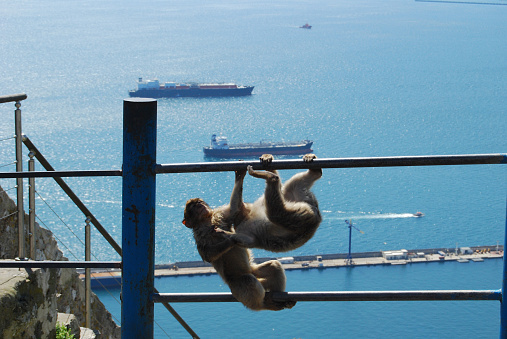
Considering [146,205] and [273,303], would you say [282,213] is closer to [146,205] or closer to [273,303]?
[273,303]

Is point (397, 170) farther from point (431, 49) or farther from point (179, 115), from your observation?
point (431, 49)

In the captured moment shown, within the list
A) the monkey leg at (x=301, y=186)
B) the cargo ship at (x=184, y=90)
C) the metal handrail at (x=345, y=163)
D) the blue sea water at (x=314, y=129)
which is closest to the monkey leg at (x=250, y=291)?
the monkey leg at (x=301, y=186)

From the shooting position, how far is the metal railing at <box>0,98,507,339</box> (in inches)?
55.9

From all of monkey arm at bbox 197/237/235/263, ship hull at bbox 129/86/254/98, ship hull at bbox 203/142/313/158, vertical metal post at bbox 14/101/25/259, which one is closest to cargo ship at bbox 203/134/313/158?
ship hull at bbox 203/142/313/158

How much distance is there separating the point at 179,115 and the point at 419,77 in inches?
993

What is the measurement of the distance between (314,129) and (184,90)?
489 inches

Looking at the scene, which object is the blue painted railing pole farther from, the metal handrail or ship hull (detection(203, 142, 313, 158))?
ship hull (detection(203, 142, 313, 158))

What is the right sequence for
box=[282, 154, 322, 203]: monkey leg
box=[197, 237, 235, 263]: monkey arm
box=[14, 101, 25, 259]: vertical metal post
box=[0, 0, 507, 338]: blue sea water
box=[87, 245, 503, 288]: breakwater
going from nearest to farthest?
box=[197, 237, 235, 263]: monkey arm < box=[282, 154, 322, 203]: monkey leg < box=[14, 101, 25, 259]: vertical metal post < box=[0, 0, 507, 338]: blue sea water < box=[87, 245, 503, 288]: breakwater

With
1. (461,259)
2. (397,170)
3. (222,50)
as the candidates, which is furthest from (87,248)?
(222,50)

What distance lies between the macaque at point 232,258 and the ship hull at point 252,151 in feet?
114

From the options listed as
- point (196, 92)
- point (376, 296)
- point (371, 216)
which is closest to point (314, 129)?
point (371, 216)

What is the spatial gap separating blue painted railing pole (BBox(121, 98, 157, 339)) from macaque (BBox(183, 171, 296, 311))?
1.48ft

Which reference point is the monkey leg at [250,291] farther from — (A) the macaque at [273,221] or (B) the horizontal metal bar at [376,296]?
(B) the horizontal metal bar at [376,296]

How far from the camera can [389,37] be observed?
77438 mm
